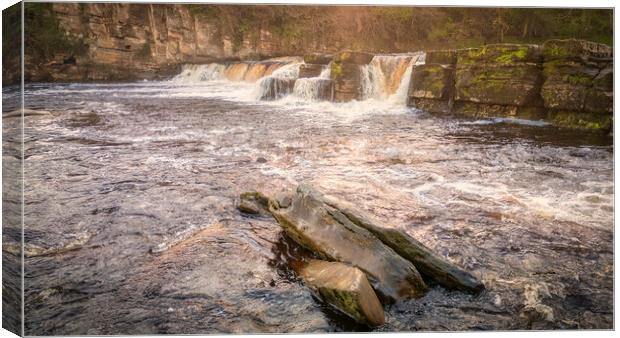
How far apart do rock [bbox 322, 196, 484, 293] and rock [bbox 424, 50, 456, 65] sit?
2083 mm

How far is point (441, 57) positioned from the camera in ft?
14.3

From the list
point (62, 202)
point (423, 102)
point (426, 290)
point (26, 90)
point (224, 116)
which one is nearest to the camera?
point (426, 290)

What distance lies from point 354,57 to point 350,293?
275 cm

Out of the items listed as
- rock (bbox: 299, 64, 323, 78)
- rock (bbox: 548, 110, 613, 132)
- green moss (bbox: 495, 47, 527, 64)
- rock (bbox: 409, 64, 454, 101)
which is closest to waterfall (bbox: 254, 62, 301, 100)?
rock (bbox: 299, 64, 323, 78)

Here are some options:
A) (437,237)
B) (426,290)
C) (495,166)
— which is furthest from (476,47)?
(426,290)

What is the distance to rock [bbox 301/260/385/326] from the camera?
2184mm

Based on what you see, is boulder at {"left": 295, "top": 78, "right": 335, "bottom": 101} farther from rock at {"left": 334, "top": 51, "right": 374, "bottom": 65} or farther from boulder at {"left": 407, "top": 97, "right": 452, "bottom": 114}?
boulder at {"left": 407, "top": 97, "right": 452, "bottom": 114}

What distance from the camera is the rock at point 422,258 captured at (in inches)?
96.7

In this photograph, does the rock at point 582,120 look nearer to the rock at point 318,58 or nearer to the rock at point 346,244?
the rock at point 346,244

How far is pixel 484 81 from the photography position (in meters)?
4.69

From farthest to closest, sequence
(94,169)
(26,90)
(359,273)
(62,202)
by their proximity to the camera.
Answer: (94,169)
(62,202)
(26,90)
(359,273)

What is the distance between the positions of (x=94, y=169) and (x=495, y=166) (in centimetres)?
323

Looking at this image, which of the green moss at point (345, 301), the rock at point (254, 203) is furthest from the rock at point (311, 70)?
the green moss at point (345, 301)

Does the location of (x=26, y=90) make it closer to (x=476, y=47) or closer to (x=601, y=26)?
(x=476, y=47)
